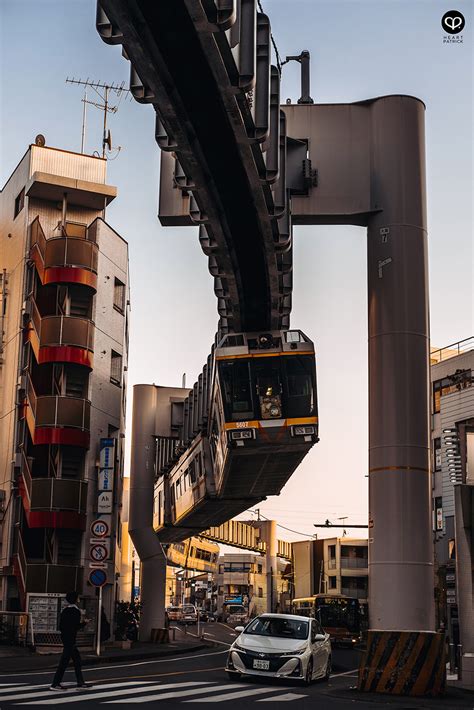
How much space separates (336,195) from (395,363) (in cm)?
509

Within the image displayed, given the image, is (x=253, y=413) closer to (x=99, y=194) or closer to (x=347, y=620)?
(x=99, y=194)

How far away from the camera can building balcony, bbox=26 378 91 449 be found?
150 ft

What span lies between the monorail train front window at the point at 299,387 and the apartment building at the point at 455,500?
4499 mm

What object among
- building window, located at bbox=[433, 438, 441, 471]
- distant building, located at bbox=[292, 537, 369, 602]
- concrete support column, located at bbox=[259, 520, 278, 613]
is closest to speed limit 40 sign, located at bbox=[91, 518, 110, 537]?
building window, located at bbox=[433, 438, 441, 471]

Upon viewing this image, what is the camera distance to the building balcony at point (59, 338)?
4634 centimetres

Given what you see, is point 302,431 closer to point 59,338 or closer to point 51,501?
point 51,501

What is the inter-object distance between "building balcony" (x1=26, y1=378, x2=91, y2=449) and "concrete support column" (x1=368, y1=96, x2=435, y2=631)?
23.3 meters

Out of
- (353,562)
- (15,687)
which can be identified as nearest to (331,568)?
(353,562)

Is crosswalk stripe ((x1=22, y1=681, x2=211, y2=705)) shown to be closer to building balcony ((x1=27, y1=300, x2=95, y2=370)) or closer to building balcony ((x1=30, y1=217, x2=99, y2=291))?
building balcony ((x1=27, y1=300, x2=95, y2=370))

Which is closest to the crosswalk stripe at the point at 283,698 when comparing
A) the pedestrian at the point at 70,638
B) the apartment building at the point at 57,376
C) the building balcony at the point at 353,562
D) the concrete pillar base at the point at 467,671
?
the pedestrian at the point at 70,638

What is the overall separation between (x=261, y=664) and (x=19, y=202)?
118 ft

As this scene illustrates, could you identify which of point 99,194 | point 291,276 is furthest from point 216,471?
point 99,194

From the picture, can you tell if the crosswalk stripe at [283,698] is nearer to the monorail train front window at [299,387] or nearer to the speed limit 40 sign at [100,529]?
the speed limit 40 sign at [100,529]

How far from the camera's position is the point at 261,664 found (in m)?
20.2
